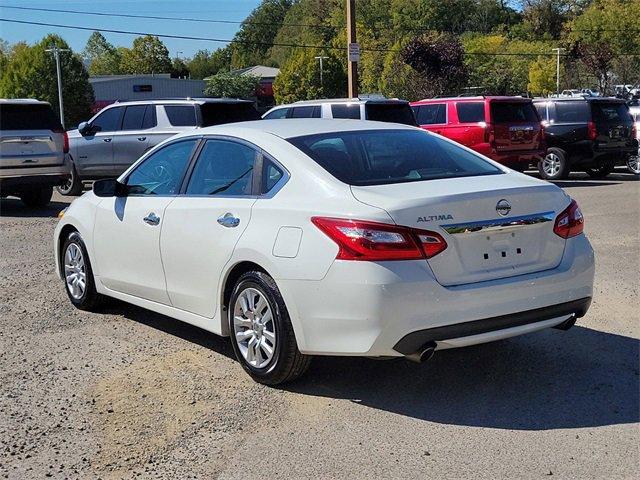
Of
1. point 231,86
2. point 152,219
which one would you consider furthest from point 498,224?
point 231,86

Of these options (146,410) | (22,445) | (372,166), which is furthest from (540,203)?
(22,445)

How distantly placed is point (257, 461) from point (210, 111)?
11061mm

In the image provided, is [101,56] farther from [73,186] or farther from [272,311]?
[272,311]

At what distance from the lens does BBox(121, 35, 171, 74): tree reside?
347 feet

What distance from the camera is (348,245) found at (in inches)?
177

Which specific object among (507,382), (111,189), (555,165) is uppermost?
(111,189)

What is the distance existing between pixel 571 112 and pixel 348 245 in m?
15.6

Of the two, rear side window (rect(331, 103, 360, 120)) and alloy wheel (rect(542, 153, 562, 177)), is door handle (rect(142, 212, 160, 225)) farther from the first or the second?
alloy wheel (rect(542, 153, 562, 177))

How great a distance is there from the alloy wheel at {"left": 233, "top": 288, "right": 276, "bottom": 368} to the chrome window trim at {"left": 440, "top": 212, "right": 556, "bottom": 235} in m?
1.21

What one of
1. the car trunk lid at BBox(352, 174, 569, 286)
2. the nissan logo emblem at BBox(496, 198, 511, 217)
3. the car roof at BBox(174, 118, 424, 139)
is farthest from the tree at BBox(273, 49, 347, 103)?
the nissan logo emblem at BBox(496, 198, 511, 217)

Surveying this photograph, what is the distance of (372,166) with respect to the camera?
5.20 meters

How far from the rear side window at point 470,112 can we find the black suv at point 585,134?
196 cm

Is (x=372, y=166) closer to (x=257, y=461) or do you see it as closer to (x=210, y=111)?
(x=257, y=461)

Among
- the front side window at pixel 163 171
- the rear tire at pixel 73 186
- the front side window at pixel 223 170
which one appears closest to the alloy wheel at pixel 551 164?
the rear tire at pixel 73 186
